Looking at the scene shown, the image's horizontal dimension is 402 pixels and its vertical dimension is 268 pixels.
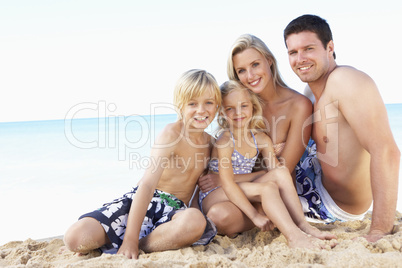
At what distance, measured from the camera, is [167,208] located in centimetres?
250

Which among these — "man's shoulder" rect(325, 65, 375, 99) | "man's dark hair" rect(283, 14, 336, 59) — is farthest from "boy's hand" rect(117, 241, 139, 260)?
"man's dark hair" rect(283, 14, 336, 59)

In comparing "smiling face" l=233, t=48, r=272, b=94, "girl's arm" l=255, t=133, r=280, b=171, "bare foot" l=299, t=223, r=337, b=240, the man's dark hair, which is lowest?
"bare foot" l=299, t=223, r=337, b=240

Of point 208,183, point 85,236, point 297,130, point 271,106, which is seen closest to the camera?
point 85,236

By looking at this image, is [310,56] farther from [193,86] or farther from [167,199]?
[167,199]

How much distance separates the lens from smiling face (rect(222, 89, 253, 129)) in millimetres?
2807

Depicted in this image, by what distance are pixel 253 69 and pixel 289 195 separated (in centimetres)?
104

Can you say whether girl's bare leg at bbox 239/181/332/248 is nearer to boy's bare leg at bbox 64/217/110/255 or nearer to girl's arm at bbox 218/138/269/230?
girl's arm at bbox 218/138/269/230

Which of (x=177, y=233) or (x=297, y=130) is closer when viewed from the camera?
(x=177, y=233)

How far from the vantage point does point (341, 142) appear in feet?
8.46

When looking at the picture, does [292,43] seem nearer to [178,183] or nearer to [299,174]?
[299,174]

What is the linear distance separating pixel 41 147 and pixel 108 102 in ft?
20.6

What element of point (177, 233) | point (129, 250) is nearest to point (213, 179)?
point (177, 233)

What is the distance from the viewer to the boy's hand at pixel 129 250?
83.4 inches

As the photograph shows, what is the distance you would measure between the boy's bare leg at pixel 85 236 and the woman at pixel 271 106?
33.7 inches
